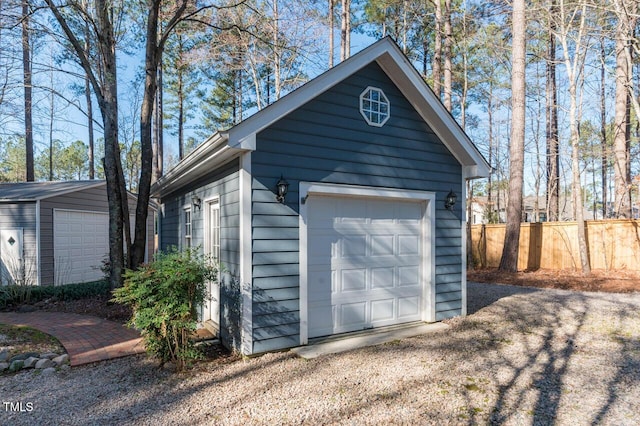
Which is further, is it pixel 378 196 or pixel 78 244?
pixel 78 244

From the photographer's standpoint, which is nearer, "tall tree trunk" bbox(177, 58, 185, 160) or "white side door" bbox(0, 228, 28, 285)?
"white side door" bbox(0, 228, 28, 285)

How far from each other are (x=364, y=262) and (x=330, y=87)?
8.69ft

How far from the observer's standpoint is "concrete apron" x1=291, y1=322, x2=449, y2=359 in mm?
4641

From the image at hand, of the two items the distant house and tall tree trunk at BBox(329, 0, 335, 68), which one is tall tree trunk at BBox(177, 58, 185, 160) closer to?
tall tree trunk at BBox(329, 0, 335, 68)

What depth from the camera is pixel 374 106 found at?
18.3ft

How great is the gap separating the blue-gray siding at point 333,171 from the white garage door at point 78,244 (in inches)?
320

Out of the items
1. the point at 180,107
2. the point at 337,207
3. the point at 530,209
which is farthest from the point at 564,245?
the point at 530,209

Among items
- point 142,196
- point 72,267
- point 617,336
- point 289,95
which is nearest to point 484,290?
point 617,336

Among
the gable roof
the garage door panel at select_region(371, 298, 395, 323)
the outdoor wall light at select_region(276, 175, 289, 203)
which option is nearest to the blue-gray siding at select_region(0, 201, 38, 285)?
the gable roof

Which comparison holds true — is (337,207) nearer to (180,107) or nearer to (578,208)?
(578,208)

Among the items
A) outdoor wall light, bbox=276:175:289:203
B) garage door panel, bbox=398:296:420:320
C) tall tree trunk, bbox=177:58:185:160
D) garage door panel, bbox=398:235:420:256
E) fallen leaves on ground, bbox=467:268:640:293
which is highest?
tall tree trunk, bbox=177:58:185:160

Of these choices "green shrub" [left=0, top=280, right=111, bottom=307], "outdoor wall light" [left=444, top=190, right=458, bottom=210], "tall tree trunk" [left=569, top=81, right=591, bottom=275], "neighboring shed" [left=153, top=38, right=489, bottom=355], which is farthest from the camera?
"tall tree trunk" [left=569, top=81, right=591, bottom=275]

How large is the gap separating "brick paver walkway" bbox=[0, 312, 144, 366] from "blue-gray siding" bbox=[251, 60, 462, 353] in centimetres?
203

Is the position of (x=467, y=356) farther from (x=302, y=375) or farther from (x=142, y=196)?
(x=142, y=196)
